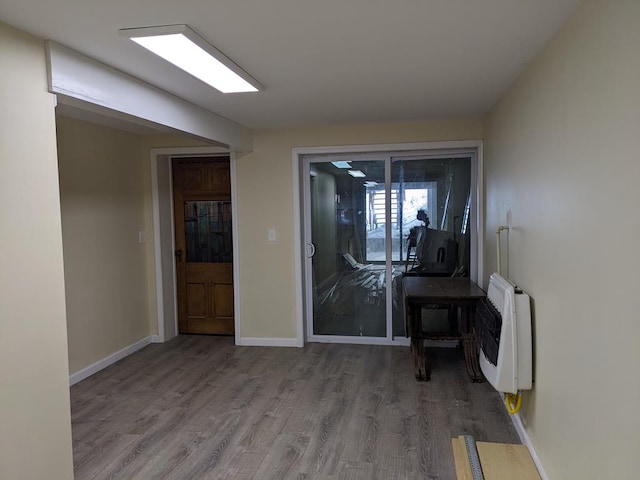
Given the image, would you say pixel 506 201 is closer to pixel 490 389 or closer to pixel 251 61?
pixel 490 389

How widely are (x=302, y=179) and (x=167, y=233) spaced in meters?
1.63

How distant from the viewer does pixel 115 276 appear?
4.62m

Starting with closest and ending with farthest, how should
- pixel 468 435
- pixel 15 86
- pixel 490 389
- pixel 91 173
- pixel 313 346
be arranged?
pixel 15 86 < pixel 468 435 < pixel 490 389 < pixel 91 173 < pixel 313 346

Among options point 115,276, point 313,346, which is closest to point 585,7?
point 313,346

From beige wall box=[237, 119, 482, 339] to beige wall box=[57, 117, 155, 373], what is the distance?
3.52 ft

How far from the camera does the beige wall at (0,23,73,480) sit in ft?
6.52

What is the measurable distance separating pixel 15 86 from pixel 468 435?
3.03 meters

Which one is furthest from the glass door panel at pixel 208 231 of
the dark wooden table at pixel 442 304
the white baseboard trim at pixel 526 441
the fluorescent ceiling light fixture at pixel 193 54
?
the white baseboard trim at pixel 526 441

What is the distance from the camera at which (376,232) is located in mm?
4930

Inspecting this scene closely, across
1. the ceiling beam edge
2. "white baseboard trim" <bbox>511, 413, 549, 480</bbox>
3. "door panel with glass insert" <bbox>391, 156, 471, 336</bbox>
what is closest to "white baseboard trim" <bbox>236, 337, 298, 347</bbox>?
"door panel with glass insert" <bbox>391, 156, 471, 336</bbox>

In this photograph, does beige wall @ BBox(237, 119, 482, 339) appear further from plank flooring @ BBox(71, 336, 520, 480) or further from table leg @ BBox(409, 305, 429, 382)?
table leg @ BBox(409, 305, 429, 382)

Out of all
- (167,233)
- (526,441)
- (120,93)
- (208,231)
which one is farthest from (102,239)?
(526,441)

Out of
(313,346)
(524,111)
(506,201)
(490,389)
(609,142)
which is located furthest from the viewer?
(313,346)

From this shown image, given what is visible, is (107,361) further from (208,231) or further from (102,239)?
(208,231)
